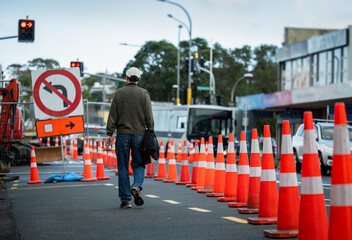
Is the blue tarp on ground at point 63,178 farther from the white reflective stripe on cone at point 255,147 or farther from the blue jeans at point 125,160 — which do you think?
the white reflective stripe on cone at point 255,147

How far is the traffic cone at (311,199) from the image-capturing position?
5812 millimetres

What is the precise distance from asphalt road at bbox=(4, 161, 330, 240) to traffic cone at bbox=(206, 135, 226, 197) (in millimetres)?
285

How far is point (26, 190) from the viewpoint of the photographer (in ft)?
46.4

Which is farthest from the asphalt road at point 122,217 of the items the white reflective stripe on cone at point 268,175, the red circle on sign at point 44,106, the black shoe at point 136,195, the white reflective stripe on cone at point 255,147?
the red circle on sign at point 44,106

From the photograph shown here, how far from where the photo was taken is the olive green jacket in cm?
1020

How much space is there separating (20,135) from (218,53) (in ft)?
210

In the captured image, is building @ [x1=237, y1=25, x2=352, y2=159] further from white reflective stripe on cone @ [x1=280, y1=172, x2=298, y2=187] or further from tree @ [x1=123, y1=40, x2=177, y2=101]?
white reflective stripe on cone @ [x1=280, y1=172, x2=298, y2=187]

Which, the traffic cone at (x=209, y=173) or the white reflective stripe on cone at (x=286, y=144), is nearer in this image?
the white reflective stripe on cone at (x=286, y=144)

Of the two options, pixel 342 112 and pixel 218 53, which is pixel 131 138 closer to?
pixel 342 112

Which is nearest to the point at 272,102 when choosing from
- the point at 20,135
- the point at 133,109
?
the point at 20,135

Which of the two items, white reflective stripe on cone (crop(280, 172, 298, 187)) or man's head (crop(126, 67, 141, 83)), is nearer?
white reflective stripe on cone (crop(280, 172, 298, 187))

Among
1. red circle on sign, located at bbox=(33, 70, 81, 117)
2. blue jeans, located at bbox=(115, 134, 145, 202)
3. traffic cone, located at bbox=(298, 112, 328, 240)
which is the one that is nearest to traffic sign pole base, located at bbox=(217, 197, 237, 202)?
blue jeans, located at bbox=(115, 134, 145, 202)

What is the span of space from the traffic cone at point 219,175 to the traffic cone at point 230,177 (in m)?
0.64

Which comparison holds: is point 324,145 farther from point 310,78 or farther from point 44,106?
point 310,78
